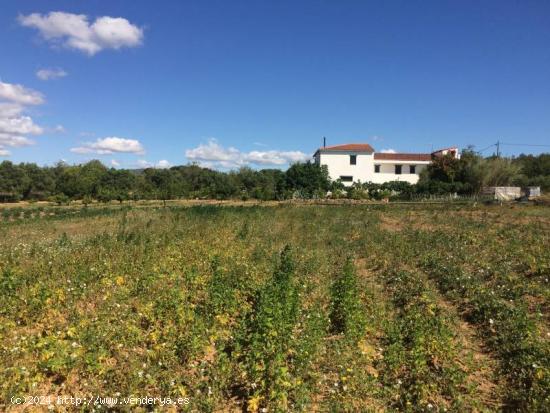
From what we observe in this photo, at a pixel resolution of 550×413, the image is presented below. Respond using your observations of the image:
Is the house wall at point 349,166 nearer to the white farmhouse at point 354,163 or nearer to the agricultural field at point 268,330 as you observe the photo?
the white farmhouse at point 354,163

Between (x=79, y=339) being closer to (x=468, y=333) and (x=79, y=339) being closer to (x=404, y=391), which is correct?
(x=404, y=391)

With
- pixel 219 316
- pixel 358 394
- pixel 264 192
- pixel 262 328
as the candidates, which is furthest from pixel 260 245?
pixel 264 192

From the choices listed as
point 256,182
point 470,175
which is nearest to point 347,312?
point 470,175

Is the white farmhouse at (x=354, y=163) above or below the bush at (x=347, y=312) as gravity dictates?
above

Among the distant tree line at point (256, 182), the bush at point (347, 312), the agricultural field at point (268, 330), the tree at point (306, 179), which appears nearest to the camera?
the agricultural field at point (268, 330)

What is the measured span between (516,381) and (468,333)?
163 cm

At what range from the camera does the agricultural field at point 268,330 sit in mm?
4367

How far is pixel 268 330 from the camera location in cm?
509

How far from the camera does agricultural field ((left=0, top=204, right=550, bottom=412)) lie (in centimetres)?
437

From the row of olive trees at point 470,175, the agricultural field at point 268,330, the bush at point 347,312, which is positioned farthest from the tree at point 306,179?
the bush at point 347,312

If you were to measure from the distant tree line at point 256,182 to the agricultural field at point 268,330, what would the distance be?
33.0 meters

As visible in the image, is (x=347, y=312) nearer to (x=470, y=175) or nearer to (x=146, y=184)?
(x=470, y=175)

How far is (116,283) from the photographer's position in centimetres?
732

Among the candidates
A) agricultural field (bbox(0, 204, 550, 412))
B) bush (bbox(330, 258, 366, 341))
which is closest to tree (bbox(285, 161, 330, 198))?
agricultural field (bbox(0, 204, 550, 412))
